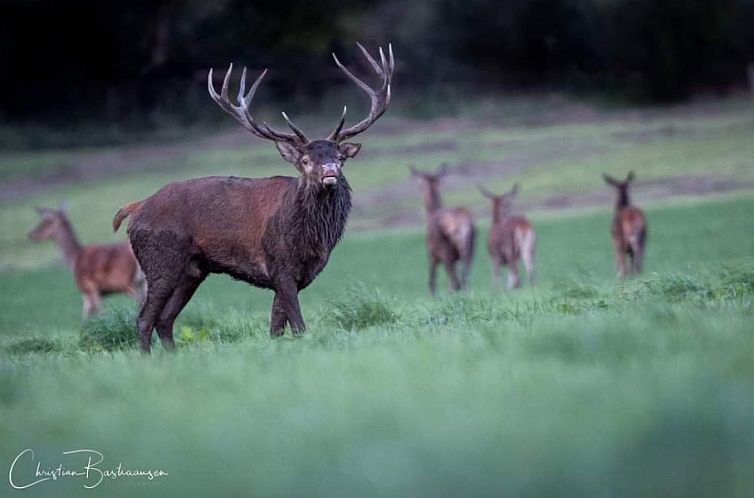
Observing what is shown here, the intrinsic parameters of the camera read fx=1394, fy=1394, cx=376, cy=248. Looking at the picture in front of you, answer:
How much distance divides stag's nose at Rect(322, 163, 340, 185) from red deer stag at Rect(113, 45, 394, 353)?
0.4 inches

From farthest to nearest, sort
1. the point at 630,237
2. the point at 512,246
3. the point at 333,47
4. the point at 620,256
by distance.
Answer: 1. the point at 333,47
2. the point at 512,246
3. the point at 620,256
4. the point at 630,237

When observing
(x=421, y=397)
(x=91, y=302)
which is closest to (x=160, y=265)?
(x=421, y=397)

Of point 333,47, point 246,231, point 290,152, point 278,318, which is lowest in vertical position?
point 278,318

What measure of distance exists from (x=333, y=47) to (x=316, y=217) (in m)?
34.9

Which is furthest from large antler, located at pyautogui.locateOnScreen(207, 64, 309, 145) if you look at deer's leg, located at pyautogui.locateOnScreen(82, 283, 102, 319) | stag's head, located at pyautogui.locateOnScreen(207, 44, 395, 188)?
deer's leg, located at pyautogui.locateOnScreen(82, 283, 102, 319)

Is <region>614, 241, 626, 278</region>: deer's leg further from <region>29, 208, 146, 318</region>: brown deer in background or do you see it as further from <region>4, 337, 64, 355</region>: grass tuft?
<region>4, 337, 64, 355</region>: grass tuft

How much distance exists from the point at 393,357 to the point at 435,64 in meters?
39.7

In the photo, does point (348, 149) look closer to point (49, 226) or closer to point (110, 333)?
point (110, 333)

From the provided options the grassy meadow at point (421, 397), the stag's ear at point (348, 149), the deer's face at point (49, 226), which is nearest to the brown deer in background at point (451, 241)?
the deer's face at point (49, 226)

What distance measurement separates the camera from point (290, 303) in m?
10.6

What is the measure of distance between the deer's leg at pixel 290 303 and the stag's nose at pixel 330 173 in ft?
2.79

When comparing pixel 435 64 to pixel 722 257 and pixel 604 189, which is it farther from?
pixel 722 257

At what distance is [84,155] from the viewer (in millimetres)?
42062

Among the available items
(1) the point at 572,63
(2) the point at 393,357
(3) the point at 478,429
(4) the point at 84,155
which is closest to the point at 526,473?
(3) the point at 478,429
